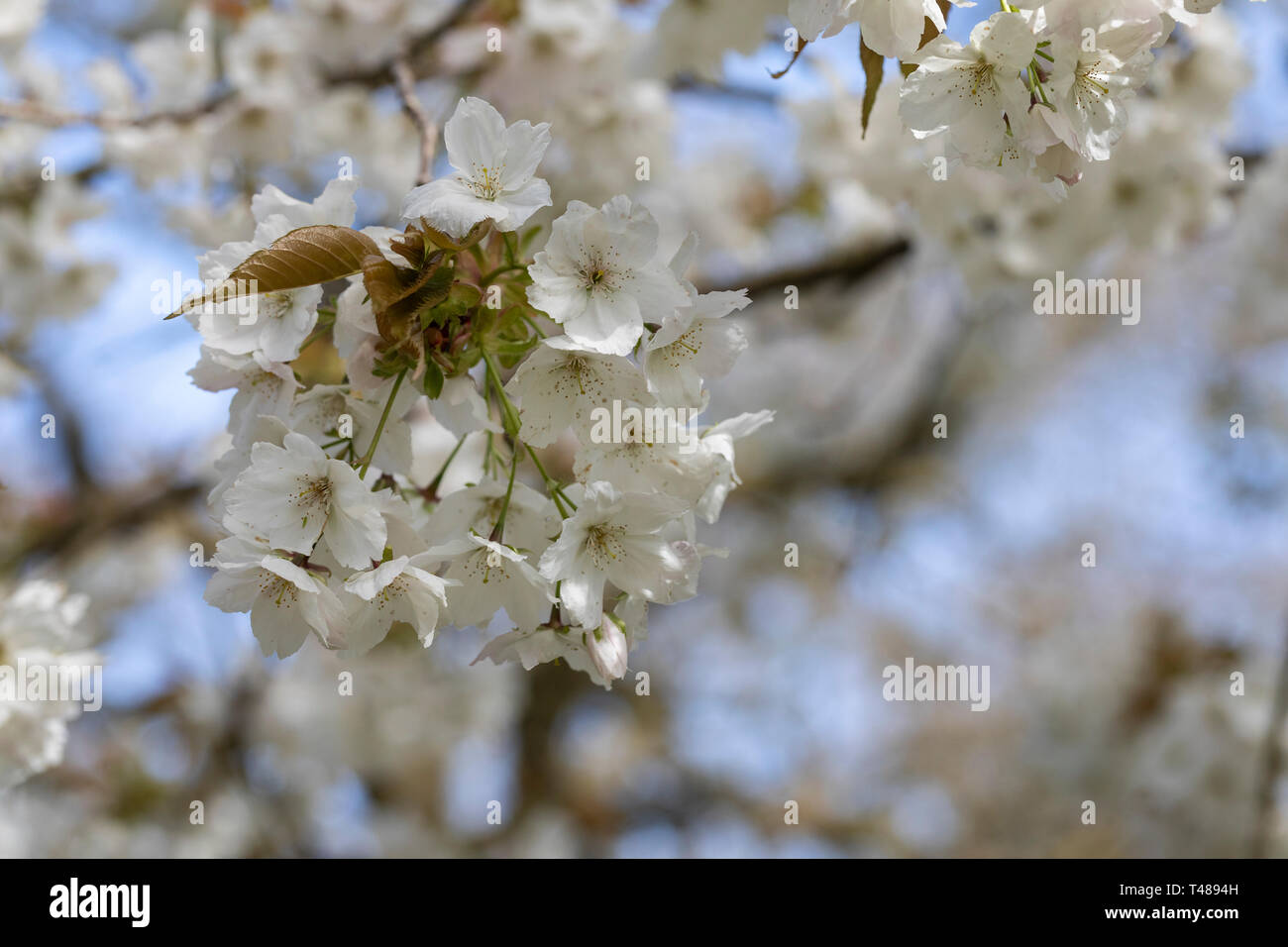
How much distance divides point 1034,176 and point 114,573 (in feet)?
13.2

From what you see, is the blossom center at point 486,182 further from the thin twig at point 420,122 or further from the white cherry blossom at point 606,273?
the thin twig at point 420,122

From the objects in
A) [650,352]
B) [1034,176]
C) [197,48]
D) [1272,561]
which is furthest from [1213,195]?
[1272,561]

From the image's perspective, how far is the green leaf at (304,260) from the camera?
0.83m

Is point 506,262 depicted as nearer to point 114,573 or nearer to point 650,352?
point 650,352

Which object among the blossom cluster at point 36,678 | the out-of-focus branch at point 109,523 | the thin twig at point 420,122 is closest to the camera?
the thin twig at point 420,122

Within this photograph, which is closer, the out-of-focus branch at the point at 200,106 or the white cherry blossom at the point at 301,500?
the white cherry blossom at the point at 301,500

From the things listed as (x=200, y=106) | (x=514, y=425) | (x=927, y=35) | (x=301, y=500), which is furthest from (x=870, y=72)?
(x=200, y=106)

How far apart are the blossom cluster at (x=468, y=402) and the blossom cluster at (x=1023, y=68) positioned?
0.28m

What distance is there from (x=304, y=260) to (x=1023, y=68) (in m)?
0.68

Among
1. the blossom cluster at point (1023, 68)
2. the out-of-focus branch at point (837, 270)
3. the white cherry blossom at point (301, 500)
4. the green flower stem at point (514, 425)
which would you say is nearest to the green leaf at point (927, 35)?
the blossom cluster at point (1023, 68)

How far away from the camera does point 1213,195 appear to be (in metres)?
2.28

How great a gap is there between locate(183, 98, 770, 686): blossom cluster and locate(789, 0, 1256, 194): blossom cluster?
0.28 meters

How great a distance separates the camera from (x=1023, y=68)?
0.90 metres

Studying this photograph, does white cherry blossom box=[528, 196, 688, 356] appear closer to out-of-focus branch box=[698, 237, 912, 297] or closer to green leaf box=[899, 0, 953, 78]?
green leaf box=[899, 0, 953, 78]
